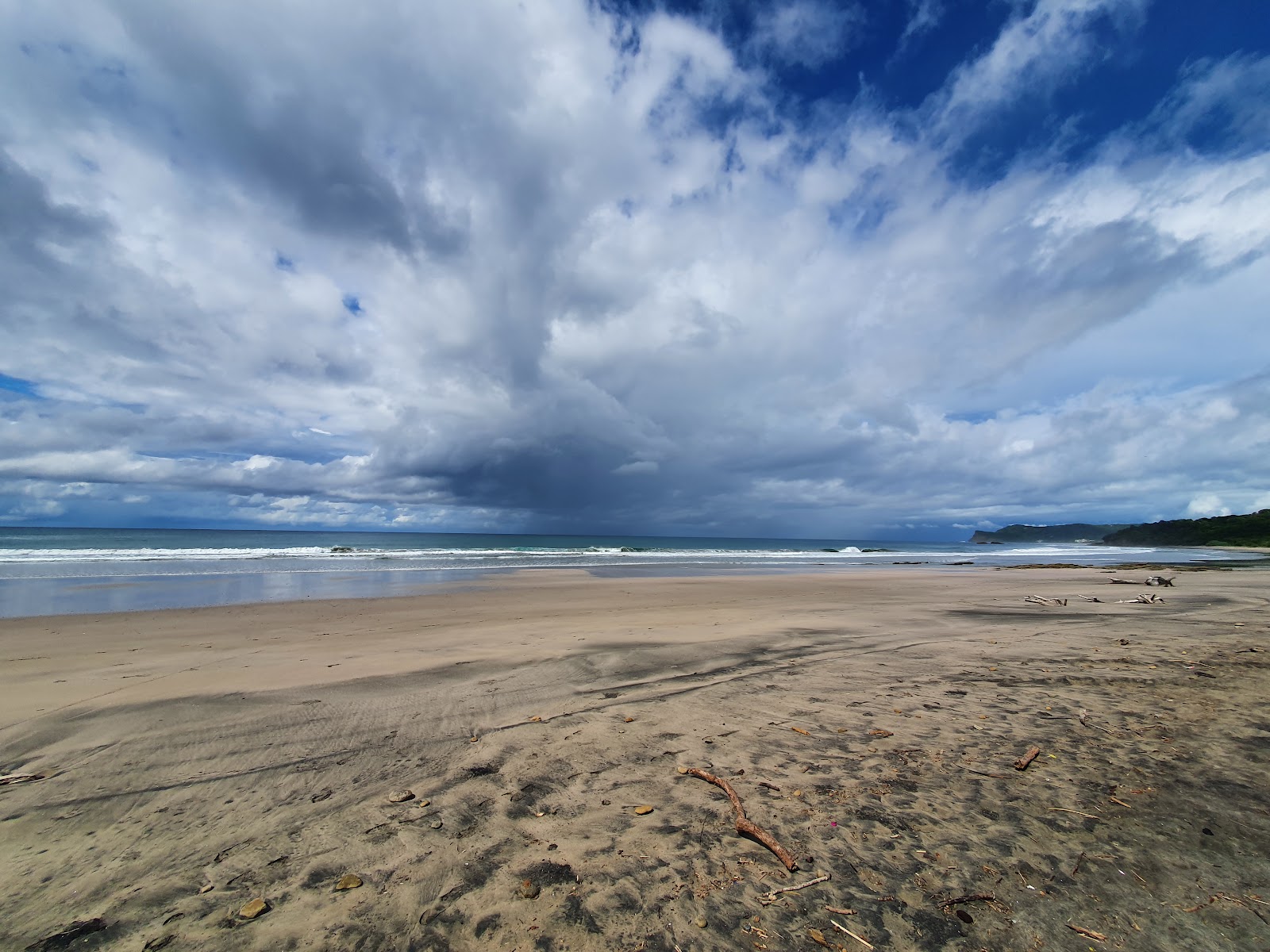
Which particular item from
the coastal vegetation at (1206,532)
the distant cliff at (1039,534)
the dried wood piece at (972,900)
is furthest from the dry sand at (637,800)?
the distant cliff at (1039,534)

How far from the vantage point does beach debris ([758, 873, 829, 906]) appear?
9.53ft

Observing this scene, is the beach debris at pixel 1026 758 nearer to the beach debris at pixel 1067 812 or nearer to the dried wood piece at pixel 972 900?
the beach debris at pixel 1067 812

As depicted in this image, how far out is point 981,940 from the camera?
2.63 m

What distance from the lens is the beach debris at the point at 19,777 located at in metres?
4.36

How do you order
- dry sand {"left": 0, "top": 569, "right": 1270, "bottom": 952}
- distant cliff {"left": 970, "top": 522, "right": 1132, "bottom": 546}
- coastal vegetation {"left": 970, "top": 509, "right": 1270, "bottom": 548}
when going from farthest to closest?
distant cliff {"left": 970, "top": 522, "right": 1132, "bottom": 546}, coastal vegetation {"left": 970, "top": 509, "right": 1270, "bottom": 548}, dry sand {"left": 0, "top": 569, "right": 1270, "bottom": 952}

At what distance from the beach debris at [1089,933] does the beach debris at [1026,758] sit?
192 cm

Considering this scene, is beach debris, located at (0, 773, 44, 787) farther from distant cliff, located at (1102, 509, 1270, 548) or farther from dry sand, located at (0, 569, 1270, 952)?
distant cliff, located at (1102, 509, 1270, 548)

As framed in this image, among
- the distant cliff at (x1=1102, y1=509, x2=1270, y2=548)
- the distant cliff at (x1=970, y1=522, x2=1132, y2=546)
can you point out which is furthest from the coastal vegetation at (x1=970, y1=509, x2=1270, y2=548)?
the distant cliff at (x1=970, y1=522, x2=1132, y2=546)

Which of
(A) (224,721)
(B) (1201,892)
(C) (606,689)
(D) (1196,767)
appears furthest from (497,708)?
(D) (1196,767)

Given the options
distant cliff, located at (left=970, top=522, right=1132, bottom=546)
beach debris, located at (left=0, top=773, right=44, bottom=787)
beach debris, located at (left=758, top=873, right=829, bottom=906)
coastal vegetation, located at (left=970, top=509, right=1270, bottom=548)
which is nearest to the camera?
beach debris, located at (left=758, top=873, right=829, bottom=906)

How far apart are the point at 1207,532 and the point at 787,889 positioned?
4638 inches

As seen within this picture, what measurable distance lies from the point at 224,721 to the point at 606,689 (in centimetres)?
418

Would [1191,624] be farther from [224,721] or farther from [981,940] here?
[224,721]

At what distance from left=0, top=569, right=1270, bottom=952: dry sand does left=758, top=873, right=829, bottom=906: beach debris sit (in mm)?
30
